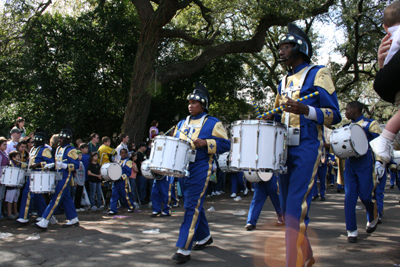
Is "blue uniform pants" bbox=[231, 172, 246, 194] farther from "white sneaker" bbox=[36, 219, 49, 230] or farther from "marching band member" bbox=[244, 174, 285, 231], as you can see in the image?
"white sneaker" bbox=[36, 219, 49, 230]

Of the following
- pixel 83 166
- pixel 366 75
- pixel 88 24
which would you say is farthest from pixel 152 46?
pixel 366 75

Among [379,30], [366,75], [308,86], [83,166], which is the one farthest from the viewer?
[366,75]

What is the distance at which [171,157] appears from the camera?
5.15 metres

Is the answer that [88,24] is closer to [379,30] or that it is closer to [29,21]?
[29,21]

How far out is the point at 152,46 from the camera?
1505cm

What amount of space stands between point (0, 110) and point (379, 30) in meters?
23.5

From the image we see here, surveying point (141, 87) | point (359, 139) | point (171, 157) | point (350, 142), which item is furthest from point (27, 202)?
point (141, 87)

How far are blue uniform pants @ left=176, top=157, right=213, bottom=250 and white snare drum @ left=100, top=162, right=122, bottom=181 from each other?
5.21 metres

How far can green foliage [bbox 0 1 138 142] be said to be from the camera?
15750 mm

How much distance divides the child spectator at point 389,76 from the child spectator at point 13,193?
8.79 metres

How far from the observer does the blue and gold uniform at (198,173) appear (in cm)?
508

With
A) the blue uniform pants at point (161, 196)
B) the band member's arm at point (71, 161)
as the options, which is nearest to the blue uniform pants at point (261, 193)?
the blue uniform pants at point (161, 196)

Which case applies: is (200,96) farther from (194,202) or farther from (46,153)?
(46,153)

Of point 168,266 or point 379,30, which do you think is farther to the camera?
point 379,30
